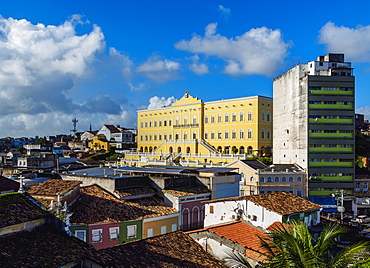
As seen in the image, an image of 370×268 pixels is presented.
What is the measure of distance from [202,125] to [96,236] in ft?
→ 176

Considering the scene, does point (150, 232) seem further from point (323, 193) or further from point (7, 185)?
point (323, 193)

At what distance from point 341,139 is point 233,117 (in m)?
22.3

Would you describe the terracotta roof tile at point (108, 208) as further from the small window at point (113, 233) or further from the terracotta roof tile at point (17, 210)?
the terracotta roof tile at point (17, 210)

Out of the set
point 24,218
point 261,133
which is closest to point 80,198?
point 24,218

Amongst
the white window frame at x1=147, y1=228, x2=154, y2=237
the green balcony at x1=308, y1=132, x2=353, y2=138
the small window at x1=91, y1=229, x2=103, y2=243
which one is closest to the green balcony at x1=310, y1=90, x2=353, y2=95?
the green balcony at x1=308, y1=132, x2=353, y2=138

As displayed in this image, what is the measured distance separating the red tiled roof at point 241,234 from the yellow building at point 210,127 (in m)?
41.2

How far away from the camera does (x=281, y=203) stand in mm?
20219

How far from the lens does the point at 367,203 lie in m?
43.4

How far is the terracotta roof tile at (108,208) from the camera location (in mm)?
20516

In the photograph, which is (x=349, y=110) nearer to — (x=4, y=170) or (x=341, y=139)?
(x=341, y=139)

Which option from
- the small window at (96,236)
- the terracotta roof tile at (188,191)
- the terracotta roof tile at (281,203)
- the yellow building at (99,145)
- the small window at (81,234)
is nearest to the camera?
the terracotta roof tile at (281,203)

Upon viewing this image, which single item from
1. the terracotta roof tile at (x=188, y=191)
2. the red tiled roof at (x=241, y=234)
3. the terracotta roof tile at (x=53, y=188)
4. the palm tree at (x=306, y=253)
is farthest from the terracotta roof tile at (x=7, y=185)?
the palm tree at (x=306, y=253)

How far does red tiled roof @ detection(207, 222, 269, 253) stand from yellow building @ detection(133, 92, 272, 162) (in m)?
41.2

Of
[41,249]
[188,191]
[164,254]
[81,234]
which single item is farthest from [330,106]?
[41,249]
